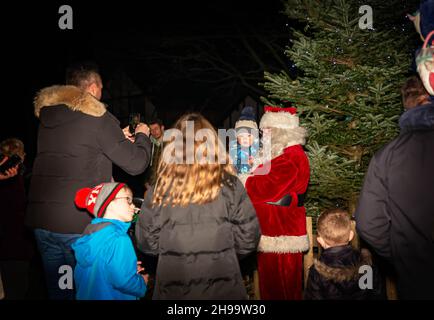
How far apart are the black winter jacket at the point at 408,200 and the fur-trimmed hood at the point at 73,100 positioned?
2.03 meters

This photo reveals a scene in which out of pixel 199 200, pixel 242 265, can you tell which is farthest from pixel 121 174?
pixel 199 200

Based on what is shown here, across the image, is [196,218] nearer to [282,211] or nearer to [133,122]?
[133,122]

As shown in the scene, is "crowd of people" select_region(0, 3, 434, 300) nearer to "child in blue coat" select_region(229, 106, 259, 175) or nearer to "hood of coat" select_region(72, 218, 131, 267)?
"hood of coat" select_region(72, 218, 131, 267)

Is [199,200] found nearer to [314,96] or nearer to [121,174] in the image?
[314,96]

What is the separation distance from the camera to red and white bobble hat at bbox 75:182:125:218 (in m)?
3.08

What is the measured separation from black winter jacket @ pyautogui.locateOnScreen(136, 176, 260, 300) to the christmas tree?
6.55ft

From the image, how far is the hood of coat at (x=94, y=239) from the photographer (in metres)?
2.96

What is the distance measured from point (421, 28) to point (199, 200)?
1.86 m

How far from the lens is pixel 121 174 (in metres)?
7.46

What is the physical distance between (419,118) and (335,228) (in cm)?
114

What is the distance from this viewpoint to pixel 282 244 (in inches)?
167

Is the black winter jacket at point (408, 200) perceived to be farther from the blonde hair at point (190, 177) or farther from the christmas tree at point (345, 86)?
the christmas tree at point (345, 86)

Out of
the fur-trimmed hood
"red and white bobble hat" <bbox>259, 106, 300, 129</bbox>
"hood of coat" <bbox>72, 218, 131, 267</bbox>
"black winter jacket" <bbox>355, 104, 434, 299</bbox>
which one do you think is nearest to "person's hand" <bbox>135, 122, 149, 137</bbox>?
the fur-trimmed hood

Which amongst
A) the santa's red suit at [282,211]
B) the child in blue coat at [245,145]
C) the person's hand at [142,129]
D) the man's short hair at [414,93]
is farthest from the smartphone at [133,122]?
→ the man's short hair at [414,93]
